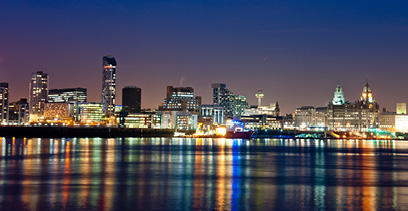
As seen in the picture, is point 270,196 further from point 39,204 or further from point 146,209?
point 39,204

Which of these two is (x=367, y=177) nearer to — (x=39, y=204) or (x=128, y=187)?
(x=128, y=187)

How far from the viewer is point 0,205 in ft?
93.4

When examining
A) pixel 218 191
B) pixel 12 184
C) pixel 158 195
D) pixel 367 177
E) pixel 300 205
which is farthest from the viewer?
pixel 367 177

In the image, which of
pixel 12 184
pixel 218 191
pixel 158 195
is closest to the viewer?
pixel 158 195

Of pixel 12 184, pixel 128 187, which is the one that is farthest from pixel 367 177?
pixel 12 184

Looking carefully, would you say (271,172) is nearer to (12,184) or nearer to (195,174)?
(195,174)

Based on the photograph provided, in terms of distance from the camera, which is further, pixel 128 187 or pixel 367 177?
pixel 367 177

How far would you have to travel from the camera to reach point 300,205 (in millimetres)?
30094

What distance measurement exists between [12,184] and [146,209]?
588 inches

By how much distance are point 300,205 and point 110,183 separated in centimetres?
1586

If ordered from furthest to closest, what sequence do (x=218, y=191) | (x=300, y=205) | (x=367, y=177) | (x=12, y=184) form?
(x=367, y=177)
(x=12, y=184)
(x=218, y=191)
(x=300, y=205)

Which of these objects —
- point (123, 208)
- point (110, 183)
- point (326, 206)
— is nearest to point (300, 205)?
point (326, 206)

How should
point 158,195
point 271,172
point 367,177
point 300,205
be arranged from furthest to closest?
point 271,172
point 367,177
point 158,195
point 300,205

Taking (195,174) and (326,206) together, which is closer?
(326,206)
